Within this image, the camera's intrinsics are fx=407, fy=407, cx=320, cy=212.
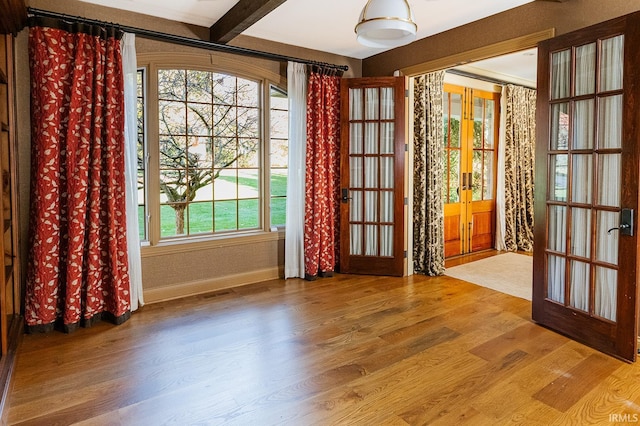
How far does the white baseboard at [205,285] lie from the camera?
13.1ft

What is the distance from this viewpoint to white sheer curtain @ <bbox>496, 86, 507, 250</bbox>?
628 cm

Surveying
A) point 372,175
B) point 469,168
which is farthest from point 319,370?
point 469,168

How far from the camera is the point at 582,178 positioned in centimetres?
302

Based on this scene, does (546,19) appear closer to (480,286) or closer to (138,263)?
(480,286)

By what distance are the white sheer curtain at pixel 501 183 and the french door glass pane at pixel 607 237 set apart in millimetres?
3590

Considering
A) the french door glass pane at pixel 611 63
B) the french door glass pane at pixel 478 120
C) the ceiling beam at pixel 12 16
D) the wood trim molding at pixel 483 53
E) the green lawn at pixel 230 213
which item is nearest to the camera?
the ceiling beam at pixel 12 16

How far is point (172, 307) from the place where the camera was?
3.82 metres

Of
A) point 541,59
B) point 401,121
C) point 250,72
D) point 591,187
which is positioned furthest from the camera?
point 401,121

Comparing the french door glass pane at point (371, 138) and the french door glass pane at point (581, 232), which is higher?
the french door glass pane at point (371, 138)

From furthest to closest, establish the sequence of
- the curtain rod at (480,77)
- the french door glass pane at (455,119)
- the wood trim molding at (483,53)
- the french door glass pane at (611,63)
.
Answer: the french door glass pane at (455,119)
the curtain rod at (480,77)
the wood trim molding at (483,53)
the french door glass pane at (611,63)

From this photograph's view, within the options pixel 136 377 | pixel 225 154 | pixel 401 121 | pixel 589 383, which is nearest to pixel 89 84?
pixel 225 154

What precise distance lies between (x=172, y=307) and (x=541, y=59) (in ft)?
12.6

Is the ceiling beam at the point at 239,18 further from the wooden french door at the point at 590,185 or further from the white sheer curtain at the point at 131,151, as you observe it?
the wooden french door at the point at 590,185

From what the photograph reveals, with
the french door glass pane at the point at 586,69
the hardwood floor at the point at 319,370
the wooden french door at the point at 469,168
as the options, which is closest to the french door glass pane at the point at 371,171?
the wooden french door at the point at 469,168
